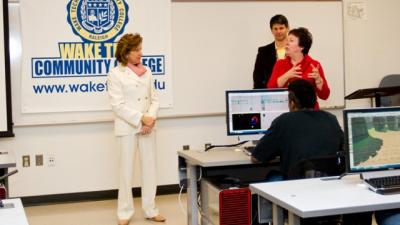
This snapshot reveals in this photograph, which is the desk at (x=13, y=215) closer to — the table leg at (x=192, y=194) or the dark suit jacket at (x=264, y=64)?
the table leg at (x=192, y=194)

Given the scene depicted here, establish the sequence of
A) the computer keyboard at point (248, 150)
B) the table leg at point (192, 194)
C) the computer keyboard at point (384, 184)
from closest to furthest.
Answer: the computer keyboard at point (384, 184), the computer keyboard at point (248, 150), the table leg at point (192, 194)

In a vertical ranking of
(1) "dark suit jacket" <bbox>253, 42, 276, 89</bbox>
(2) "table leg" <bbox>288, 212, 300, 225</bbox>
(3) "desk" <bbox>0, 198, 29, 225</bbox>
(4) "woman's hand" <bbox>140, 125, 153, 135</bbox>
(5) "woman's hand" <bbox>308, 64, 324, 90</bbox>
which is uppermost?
(1) "dark suit jacket" <bbox>253, 42, 276, 89</bbox>

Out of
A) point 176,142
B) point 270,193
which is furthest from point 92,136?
point 270,193

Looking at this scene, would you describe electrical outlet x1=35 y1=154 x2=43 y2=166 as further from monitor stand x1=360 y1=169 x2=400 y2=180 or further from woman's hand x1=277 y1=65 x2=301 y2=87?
monitor stand x1=360 y1=169 x2=400 y2=180

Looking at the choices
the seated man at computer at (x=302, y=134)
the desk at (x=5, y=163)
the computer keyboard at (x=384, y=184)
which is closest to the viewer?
the computer keyboard at (x=384, y=184)

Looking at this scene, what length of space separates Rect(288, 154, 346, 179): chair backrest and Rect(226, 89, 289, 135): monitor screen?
0.91 meters

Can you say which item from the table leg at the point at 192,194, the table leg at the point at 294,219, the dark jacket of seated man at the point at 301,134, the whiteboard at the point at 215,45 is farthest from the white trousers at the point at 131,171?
the table leg at the point at 294,219

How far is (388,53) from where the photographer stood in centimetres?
643

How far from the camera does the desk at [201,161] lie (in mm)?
3465

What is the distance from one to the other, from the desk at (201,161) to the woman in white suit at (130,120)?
29.6 inches

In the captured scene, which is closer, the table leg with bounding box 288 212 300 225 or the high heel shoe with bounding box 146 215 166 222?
the table leg with bounding box 288 212 300 225

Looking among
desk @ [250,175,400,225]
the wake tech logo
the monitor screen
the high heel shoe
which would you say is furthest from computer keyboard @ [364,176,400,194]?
the wake tech logo

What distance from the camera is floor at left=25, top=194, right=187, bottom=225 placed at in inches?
188

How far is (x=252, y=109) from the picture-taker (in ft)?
12.7
